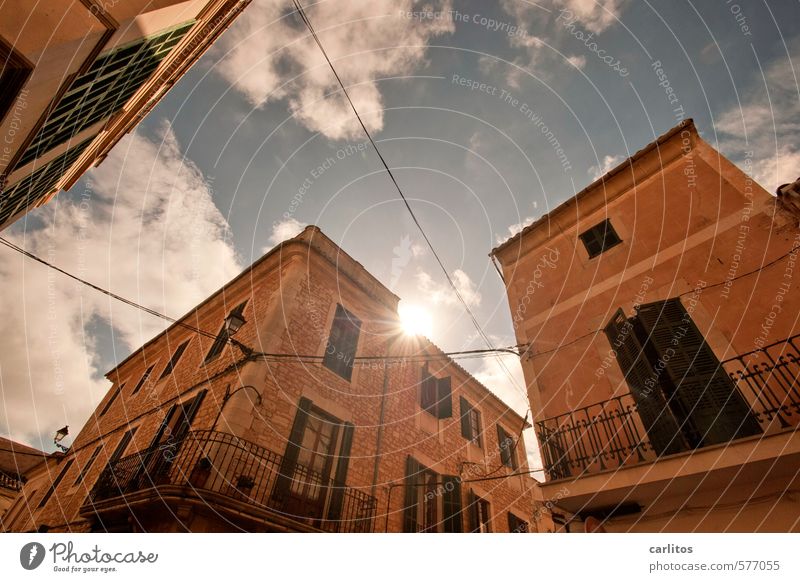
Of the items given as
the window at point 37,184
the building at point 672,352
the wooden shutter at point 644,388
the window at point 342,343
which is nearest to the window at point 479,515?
the window at point 342,343

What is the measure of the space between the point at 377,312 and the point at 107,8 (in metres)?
9.66

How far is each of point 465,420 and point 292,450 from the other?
787cm

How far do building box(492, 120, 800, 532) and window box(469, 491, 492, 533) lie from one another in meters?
6.58

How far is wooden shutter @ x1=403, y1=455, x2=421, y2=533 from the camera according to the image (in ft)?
32.7

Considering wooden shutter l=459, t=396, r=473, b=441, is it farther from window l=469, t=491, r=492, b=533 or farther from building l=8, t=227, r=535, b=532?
window l=469, t=491, r=492, b=533

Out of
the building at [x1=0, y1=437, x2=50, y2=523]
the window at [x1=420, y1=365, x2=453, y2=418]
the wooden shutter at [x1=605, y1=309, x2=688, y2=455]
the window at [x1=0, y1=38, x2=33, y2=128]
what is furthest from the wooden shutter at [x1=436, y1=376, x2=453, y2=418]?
the building at [x1=0, y1=437, x2=50, y2=523]

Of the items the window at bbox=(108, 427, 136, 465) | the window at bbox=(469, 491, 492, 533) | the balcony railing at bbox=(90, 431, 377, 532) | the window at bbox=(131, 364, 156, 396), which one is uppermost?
the window at bbox=(131, 364, 156, 396)

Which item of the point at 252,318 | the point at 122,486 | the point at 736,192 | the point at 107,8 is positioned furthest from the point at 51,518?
the point at 736,192

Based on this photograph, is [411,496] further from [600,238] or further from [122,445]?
[122,445]

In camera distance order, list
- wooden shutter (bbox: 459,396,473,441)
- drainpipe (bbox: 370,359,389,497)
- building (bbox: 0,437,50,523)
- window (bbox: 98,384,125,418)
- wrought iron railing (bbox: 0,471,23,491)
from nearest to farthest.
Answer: drainpipe (bbox: 370,359,389,497)
wooden shutter (bbox: 459,396,473,441)
window (bbox: 98,384,125,418)
building (bbox: 0,437,50,523)
wrought iron railing (bbox: 0,471,23,491)

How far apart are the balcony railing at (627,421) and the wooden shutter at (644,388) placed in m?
0.12

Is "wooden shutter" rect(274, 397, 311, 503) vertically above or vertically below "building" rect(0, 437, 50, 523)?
below

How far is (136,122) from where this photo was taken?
34.5ft
